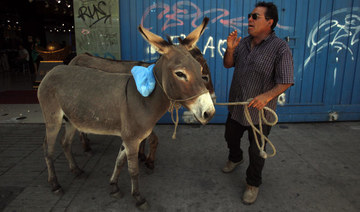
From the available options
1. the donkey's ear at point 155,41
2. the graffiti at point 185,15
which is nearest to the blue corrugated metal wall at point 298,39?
the graffiti at point 185,15

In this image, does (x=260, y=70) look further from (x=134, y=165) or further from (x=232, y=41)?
(x=134, y=165)

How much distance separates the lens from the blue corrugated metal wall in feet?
16.1

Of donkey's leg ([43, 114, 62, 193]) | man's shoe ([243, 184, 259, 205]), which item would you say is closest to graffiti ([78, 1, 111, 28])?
donkey's leg ([43, 114, 62, 193])

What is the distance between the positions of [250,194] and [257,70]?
1400 mm

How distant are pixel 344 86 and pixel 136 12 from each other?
4.81 m

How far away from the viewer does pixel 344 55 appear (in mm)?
5164

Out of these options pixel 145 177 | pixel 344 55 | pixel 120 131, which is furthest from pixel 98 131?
pixel 344 55

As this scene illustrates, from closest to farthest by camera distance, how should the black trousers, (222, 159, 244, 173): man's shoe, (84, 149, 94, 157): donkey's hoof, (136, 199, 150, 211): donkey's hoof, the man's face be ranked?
the man's face
(136, 199, 150, 211): donkey's hoof
the black trousers
(222, 159, 244, 173): man's shoe
(84, 149, 94, 157): donkey's hoof

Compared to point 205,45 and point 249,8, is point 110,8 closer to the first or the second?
point 205,45

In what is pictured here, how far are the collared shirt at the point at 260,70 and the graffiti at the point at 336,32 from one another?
3.12 meters

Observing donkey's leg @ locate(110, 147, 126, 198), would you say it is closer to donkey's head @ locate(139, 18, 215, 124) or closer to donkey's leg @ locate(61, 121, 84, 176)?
donkey's leg @ locate(61, 121, 84, 176)

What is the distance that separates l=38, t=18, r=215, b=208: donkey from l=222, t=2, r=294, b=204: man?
2.14 ft

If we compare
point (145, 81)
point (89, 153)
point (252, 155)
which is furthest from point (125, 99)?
point (89, 153)

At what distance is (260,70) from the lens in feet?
8.25
